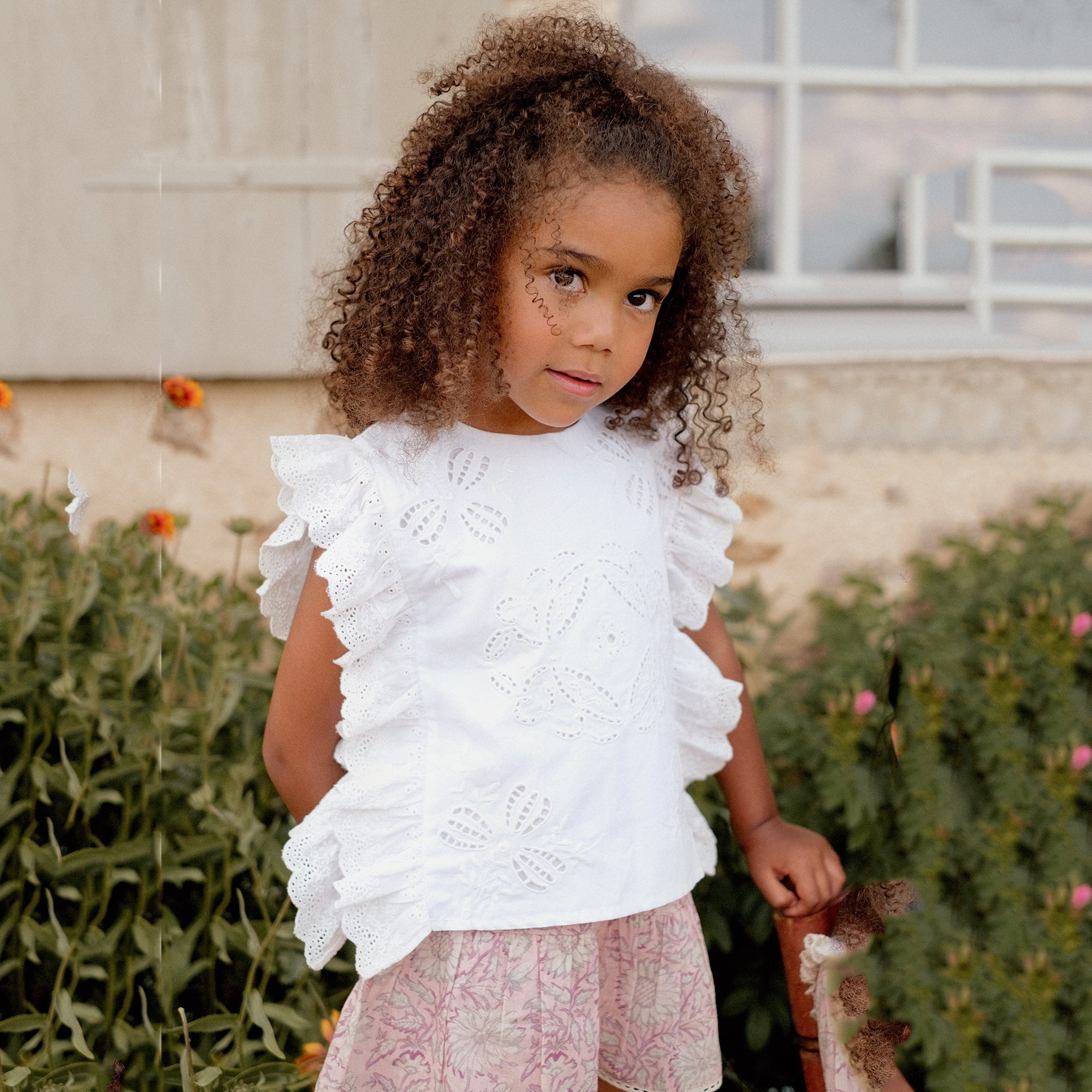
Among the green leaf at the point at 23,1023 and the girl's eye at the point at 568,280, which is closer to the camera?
the girl's eye at the point at 568,280

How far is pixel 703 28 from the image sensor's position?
2.75 metres

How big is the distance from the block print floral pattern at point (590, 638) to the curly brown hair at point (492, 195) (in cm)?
20

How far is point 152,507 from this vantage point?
1731 mm

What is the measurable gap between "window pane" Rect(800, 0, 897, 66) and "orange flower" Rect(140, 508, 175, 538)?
1.96 meters

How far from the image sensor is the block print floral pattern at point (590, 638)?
1182 mm

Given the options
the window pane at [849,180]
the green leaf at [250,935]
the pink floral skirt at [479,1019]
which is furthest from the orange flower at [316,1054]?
the window pane at [849,180]

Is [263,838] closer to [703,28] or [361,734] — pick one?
[361,734]

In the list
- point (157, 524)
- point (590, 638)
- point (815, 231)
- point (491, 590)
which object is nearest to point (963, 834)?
point (590, 638)

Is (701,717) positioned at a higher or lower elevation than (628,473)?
lower

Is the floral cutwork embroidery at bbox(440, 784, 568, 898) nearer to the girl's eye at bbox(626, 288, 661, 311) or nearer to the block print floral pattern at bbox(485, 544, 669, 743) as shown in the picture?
the block print floral pattern at bbox(485, 544, 669, 743)

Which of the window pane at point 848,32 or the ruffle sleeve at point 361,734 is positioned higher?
the window pane at point 848,32

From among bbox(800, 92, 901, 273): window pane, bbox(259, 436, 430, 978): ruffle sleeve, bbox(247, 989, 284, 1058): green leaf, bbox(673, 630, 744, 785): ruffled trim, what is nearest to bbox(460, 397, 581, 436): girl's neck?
bbox(259, 436, 430, 978): ruffle sleeve

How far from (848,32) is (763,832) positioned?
219 cm

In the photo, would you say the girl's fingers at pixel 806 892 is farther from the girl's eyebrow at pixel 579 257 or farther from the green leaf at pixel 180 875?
the green leaf at pixel 180 875
